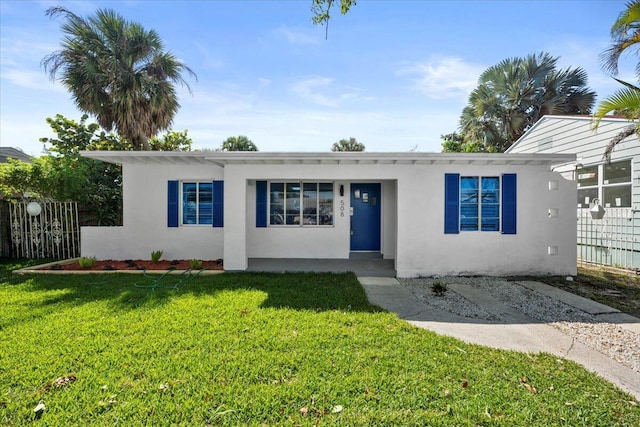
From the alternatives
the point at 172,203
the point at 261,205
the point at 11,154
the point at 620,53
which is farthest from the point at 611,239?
the point at 11,154

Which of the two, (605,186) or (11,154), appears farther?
(11,154)

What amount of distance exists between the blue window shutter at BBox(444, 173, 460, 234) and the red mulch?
569 centimetres

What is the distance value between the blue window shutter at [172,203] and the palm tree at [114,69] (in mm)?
5136

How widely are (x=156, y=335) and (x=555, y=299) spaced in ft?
22.1

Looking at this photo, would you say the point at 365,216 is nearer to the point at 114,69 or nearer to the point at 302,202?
the point at 302,202

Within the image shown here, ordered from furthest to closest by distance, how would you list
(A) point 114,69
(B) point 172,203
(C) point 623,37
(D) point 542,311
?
(A) point 114,69
(B) point 172,203
(C) point 623,37
(D) point 542,311

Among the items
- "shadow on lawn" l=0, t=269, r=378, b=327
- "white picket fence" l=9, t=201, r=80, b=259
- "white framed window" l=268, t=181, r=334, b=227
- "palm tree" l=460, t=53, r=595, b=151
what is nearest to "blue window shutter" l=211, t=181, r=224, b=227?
"white framed window" l=268, t=181, r=334, b=227

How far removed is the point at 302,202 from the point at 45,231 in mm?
7796

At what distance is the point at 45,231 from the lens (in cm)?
916

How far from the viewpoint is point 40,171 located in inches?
347

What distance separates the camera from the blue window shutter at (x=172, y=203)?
27.8ft

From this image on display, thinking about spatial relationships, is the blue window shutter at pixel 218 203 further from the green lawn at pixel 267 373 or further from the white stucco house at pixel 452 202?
the green lawn at pixel 267 373

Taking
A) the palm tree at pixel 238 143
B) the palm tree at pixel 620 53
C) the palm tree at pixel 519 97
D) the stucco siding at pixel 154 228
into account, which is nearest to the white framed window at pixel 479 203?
the palm tree at pixel 620 53

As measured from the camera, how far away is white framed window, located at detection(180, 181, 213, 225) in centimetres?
863
